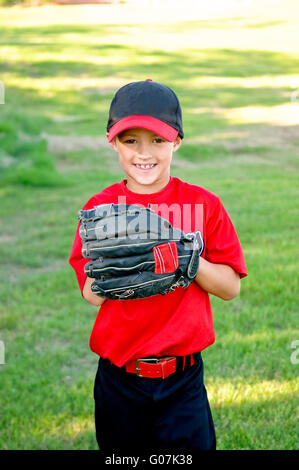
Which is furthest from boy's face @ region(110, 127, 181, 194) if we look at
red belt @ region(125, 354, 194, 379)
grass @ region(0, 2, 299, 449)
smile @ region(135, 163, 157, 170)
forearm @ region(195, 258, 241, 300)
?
grass @ region(0, 2, 299, 449)

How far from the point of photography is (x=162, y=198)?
1823mm

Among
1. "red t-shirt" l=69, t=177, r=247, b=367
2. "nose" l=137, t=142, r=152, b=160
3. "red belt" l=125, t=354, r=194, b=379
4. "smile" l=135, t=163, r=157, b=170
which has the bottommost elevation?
"red belt" l=125, t=354, r=194, b=379

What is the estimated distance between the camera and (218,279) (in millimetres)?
1787

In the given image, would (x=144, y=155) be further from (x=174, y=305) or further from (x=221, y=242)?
(x=174, y=305)

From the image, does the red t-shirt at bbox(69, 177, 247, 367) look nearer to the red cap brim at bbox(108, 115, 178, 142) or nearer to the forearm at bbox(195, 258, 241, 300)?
the forearm at bbox(195, 258, 241, 300)

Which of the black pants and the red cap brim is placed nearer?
the red cap brim

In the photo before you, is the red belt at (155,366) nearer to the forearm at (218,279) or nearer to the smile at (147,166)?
the forearm at (218,279)

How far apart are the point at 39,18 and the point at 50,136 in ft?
44.9

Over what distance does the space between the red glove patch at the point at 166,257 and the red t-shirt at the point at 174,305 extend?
0.20 m

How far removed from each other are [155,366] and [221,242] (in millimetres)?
440

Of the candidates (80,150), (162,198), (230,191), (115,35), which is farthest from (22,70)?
(162,198)

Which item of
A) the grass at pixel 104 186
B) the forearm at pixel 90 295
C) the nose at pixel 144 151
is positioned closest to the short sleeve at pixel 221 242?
the nose at pixel 144 151

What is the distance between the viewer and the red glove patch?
1630mm
